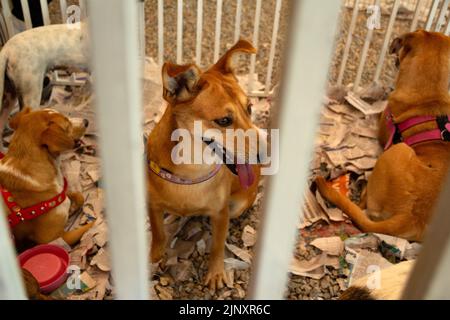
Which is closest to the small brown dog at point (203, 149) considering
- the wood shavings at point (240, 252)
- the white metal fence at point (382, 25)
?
the wood shavings at point (240, 252)

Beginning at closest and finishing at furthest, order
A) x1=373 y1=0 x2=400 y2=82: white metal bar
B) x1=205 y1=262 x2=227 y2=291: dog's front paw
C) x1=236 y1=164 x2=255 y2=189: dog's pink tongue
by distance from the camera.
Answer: x1=236 y1=164 x2=255 y2=189: dog's pink tongue < x1=205 y1=262 x2=227 y2=291: dog's front paw < x1=373 y1=0 x2=400 y2=82: white metal bar

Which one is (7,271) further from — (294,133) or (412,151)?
(412,151)

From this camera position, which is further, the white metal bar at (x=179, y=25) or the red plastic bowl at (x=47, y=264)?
the white metal bar at (x=179, y=25)

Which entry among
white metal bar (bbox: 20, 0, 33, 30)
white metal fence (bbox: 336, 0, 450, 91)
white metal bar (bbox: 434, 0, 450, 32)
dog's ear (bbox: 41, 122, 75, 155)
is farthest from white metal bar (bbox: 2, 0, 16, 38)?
white metal bar (bbox: 434, 0, 450, 32)

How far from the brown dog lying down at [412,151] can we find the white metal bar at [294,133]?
4.36 feet

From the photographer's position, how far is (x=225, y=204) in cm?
173

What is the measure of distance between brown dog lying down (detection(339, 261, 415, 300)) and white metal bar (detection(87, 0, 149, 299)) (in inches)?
27.2

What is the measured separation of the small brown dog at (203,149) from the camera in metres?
1.54

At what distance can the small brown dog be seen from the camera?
154cm

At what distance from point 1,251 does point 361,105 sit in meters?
2.37

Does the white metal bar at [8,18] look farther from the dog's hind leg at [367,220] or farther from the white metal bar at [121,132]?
the white metal bar at [121,132]

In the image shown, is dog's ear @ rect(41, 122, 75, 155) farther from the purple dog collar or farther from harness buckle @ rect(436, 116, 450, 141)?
harness buckle @ rect(436, 116, 450, 141)

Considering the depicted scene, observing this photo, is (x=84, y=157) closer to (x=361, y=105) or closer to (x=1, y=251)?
(x=361, y=105)
